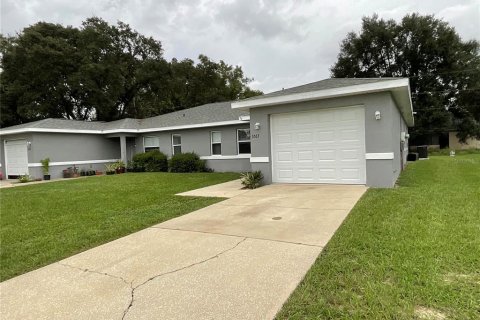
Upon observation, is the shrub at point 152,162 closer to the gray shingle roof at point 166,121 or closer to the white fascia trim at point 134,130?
the white fascia trim at point 134,130

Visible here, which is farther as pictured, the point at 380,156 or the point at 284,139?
the point at 284,139

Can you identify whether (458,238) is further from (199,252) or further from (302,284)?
(199,252)

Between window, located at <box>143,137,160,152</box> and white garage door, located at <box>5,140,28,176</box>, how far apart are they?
20.4 feet

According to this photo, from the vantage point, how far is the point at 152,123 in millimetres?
18188

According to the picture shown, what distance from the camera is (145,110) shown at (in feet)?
101

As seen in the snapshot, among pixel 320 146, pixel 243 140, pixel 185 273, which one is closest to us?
pixel 185 273

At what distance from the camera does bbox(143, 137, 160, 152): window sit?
17.9 metres

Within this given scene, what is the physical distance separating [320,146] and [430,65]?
29625 mm

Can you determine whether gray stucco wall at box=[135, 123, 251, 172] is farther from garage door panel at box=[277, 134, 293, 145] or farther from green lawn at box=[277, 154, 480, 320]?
green lawn at box=[277, 154, 480, 320]

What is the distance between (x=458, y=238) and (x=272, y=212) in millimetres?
2920

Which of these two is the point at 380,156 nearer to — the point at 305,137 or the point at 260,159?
the point at 305,137

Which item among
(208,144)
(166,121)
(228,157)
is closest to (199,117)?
(208,144)

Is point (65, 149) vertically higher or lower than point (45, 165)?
higher

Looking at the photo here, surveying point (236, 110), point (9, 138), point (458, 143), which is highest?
point (236, 110)
